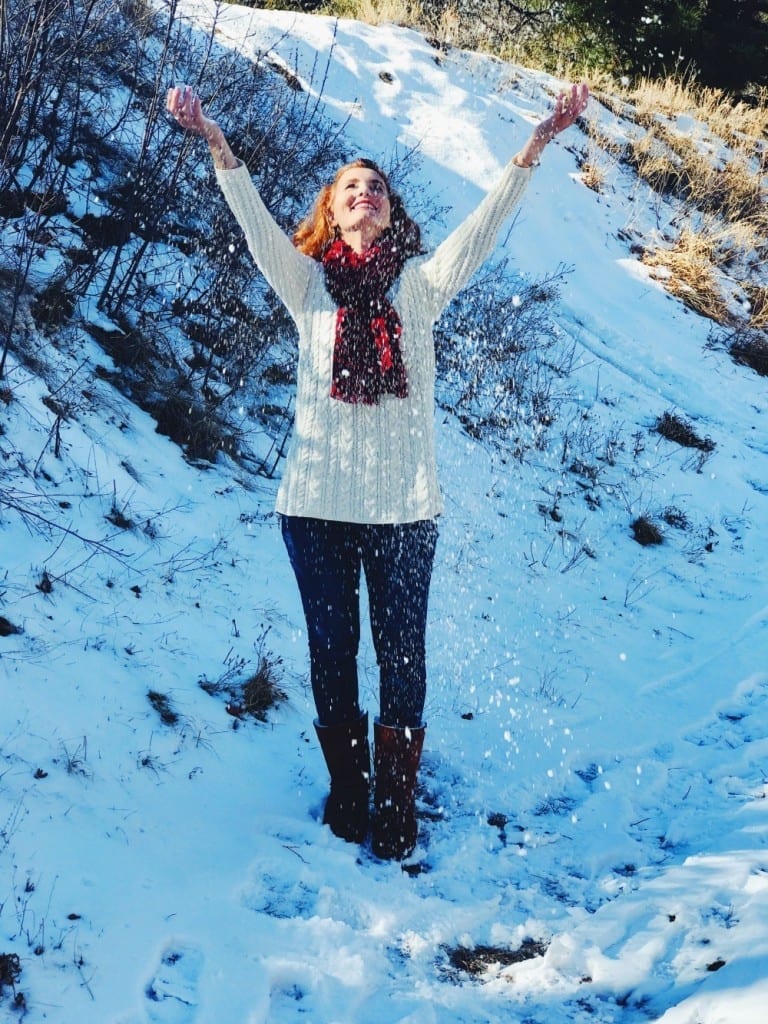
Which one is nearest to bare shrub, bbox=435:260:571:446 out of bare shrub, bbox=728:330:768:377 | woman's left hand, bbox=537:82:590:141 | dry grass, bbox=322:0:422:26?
bare shrub, bbox=728:330:768:377

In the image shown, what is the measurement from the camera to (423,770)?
3.14m

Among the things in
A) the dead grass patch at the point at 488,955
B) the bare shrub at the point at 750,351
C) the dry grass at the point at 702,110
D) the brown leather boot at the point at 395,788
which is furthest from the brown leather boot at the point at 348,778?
the dry grass at the point at 702,110

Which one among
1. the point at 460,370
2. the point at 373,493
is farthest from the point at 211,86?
the point at 373,493

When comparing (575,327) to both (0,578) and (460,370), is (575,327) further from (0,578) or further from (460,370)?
(0,578)

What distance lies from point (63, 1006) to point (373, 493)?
53.8 inches

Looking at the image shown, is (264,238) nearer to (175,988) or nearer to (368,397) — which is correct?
(368,397)

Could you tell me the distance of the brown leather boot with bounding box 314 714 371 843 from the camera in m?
2.58

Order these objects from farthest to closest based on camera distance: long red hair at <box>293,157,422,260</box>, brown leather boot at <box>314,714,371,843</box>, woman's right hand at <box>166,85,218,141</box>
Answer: brown leather boot at <box>314,714,371,843</box>, long red hair at <box>293,157,422,260</box>, woman's right hand at <box>166,85,218,141</box>

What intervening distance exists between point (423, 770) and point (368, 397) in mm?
1512

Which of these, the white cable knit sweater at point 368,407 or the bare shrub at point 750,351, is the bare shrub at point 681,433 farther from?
the white cable knit sweater at point 368,407

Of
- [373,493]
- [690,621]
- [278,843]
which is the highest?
[373,493]

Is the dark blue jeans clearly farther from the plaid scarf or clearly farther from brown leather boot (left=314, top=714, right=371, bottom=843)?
the plaid scarf

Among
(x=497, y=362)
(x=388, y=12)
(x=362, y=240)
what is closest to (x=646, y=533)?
(x=497, y=362)

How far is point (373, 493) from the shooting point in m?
2.33
